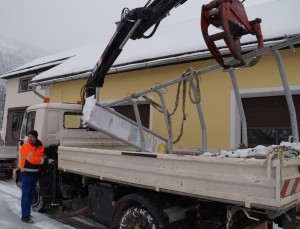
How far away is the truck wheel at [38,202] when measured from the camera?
5648mm

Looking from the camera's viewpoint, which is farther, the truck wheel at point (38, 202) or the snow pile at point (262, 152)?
the truck wheel at point (38, 202)

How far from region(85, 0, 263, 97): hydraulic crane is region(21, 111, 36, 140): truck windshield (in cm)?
127

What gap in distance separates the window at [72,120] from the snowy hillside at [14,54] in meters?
66.4

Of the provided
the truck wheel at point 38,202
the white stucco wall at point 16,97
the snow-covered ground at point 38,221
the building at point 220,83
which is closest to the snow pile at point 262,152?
the snow-covered ground at point 38,221

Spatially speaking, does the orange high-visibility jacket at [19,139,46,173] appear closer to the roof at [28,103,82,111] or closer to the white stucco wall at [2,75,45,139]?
the roof at [28,103,82,111]

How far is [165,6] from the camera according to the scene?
4953 millimetres

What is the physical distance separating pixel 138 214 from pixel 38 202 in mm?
2876

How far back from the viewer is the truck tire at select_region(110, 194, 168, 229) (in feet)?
11.1

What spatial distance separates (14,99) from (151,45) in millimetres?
10368

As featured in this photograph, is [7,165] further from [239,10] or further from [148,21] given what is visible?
[239,10]

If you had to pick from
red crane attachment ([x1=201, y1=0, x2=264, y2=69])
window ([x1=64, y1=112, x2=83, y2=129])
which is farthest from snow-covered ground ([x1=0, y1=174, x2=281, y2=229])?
red crane attachment ([x1=201, y1=0, x2=264, y2=69])

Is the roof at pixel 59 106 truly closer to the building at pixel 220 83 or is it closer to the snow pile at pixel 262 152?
the building at pixel 220 83

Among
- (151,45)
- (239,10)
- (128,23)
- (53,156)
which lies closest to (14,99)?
(151,45)

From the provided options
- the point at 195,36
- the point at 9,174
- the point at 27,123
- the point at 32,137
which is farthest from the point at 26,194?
the point at 195,36
